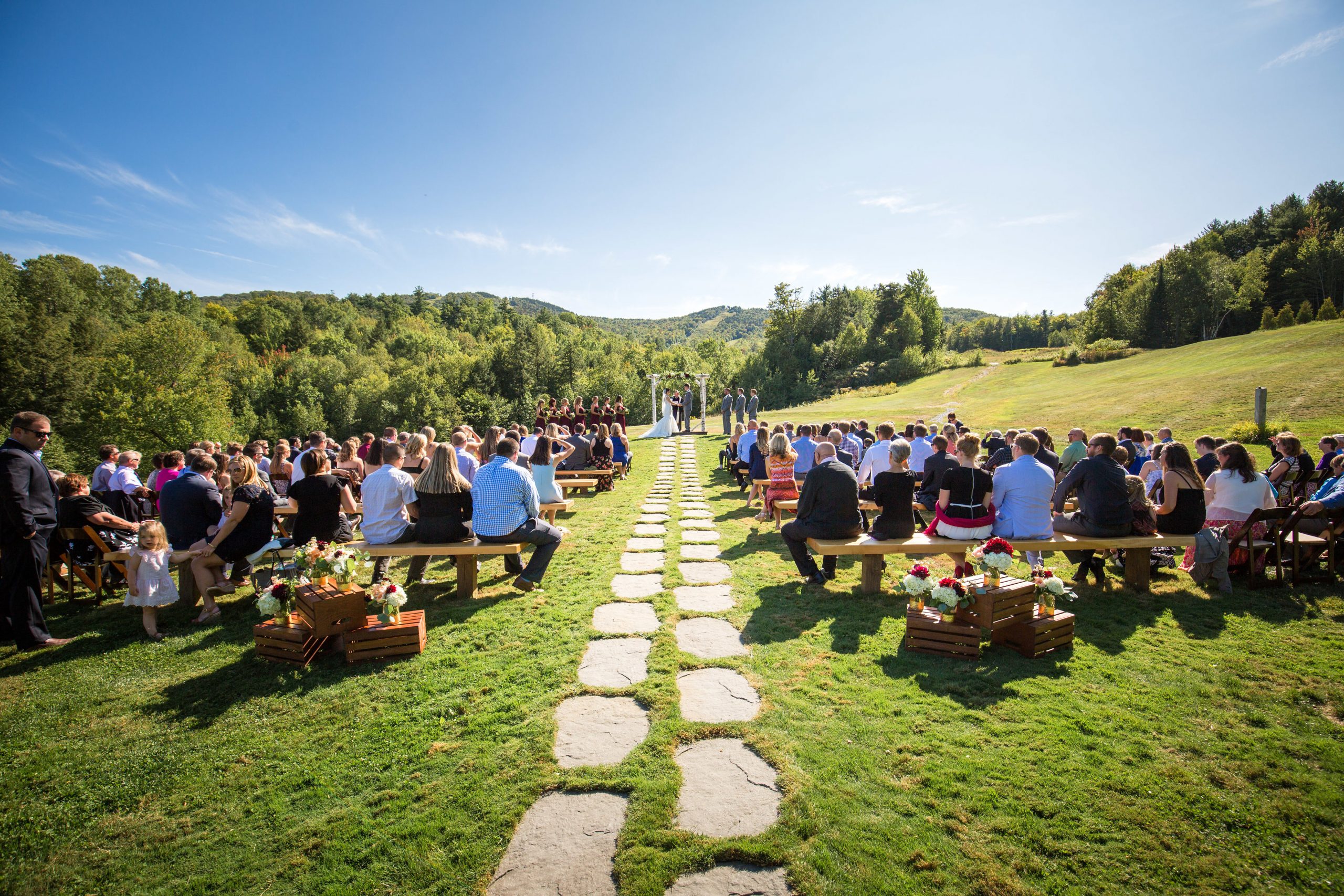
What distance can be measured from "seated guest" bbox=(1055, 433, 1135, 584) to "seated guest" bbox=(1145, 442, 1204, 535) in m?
0.38

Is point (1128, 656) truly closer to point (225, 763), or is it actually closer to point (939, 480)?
point (939, 480)

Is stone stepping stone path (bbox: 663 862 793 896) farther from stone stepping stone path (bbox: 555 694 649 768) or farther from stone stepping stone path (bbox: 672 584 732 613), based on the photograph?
stone stepping stone path (bbox: 672 584 732 613)

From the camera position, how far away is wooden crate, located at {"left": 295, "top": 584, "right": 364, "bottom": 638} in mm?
4703

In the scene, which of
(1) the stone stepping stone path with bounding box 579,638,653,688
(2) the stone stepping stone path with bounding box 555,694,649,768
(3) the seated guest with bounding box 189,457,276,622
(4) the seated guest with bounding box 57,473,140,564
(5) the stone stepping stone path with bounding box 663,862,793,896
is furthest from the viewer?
(4) the seated guest with bounding box 57,473,140,564

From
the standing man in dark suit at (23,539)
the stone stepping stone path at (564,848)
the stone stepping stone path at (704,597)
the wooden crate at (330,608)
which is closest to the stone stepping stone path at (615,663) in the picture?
the stone stepping stone path at (704,597)

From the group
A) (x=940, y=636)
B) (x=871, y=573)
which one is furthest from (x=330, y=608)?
(x=871, y=573)

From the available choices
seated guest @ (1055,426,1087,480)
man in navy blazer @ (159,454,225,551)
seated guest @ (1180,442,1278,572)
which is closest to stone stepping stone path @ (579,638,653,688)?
man in navy blazer @ (159,454,225,551)

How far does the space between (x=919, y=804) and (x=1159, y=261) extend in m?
69.3

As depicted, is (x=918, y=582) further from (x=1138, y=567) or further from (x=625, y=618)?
(x=1138, y=567)

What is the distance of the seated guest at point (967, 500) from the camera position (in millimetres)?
6273

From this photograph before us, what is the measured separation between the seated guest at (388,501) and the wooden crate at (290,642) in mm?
1610

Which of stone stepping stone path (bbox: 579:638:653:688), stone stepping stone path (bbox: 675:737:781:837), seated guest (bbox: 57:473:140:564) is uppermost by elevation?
seated guest (bbox: 57:473:140:564)

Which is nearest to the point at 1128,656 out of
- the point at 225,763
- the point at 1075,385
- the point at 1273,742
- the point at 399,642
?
the point at 1273,742

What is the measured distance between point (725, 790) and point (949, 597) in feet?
8.42
